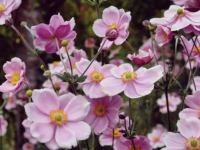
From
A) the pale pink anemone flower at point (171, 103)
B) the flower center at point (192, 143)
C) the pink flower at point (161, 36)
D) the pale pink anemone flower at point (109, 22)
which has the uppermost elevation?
the pale pink anemone flower at point (109, 22)

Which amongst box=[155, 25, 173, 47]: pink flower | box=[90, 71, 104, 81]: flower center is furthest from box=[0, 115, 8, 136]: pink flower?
box=[155, 25, 173, 47]: pink flower

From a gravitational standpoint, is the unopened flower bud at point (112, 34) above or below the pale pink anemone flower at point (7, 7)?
below

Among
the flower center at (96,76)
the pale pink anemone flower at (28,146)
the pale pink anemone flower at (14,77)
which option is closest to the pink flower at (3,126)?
the pale pink anemone flower at (28,146)

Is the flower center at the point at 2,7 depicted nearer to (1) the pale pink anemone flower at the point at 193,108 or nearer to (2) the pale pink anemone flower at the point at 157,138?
(1) the pale pink anemone flower at the point at 193,108

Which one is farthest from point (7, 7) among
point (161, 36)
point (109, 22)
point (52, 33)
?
point (161, 36)

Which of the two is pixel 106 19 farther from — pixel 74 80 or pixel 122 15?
pixel 74 80

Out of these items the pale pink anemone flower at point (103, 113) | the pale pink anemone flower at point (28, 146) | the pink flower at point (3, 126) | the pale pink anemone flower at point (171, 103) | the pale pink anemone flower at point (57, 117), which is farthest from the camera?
the pale pink anemone flower at point (171, 103)
